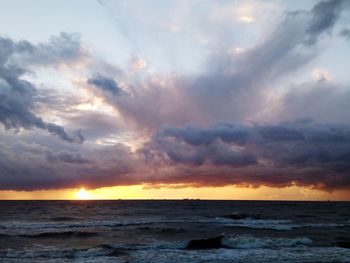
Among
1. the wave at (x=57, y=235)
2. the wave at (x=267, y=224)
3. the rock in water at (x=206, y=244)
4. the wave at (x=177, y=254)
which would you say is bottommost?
the wave at (x=177, y=254)

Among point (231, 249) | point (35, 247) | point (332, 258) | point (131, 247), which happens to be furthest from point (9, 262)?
point (332, 258)

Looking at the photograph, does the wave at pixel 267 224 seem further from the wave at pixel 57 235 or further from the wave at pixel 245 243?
the wave at pixel 57 235

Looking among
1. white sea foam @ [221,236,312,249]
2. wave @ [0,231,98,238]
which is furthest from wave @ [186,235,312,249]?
wave @ [0,231,98,238]

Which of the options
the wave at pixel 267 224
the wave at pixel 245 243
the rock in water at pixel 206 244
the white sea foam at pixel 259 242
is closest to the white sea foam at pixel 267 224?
the wave at pixel 267 224

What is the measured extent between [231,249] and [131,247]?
8.77m

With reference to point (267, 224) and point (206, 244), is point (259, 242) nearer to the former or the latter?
point (206, 244)

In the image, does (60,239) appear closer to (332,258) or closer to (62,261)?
(62,261)

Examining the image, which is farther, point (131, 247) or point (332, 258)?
point (131, 247)

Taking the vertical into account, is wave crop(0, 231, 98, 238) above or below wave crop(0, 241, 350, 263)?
above

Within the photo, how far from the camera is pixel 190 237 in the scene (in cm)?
4441

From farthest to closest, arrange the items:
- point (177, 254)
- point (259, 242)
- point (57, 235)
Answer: point (57, 235), point (259, 242), point (177, 254)

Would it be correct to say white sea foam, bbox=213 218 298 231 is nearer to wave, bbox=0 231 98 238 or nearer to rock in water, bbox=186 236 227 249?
rock in water, bbox=186 236 227 249

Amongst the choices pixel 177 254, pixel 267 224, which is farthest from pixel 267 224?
pixel 177 254

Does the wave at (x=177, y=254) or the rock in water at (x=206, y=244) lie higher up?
the rock in water at (x=206, y=244)
